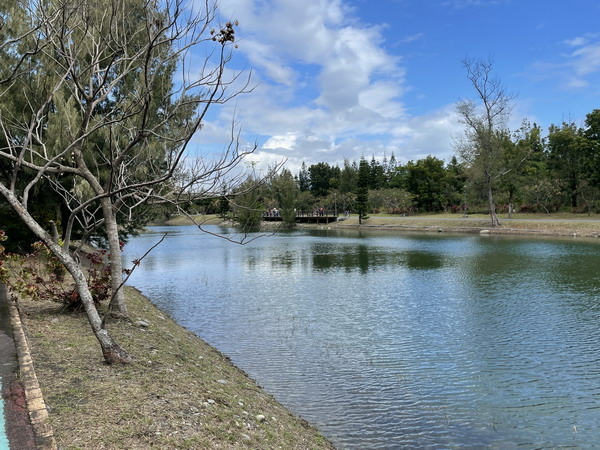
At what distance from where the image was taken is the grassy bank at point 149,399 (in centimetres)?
407

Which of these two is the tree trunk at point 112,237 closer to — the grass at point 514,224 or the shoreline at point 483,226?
the shoreline at point 483,226

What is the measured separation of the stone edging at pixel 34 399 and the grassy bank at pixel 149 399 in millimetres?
90

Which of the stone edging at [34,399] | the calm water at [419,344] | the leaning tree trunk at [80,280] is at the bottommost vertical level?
the calm water at [419,344]

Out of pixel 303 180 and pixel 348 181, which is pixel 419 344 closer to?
pixel 348 181

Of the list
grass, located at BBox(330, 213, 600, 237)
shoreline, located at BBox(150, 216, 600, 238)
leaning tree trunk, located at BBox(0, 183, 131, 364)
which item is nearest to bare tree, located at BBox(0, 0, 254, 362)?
leaning tree trunk, located at BBox(0, 183, 131, 364)

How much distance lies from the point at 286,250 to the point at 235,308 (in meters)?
19.7

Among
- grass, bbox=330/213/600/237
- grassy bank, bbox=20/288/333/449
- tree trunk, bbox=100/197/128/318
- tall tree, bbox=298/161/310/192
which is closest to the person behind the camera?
grassy bank, bbox=20/288/333/449

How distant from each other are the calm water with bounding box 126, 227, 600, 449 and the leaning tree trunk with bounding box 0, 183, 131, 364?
2779 millimetres

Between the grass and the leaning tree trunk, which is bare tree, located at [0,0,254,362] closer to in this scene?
the leaning tree trunk

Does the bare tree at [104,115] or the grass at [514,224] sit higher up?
the bare tree at [104,115]

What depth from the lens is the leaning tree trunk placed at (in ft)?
17.1

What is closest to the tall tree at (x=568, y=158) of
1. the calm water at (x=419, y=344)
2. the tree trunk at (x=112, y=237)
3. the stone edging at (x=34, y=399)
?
the calm water at (x=419, y=344)

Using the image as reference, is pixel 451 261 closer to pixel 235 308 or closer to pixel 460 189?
pixel 235 308

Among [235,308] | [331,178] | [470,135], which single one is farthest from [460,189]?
[235,308]
